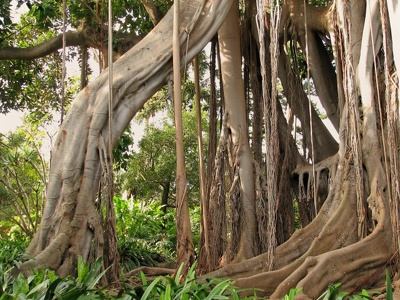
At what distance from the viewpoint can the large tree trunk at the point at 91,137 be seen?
408cm

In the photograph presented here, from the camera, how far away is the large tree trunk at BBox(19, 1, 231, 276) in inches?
161

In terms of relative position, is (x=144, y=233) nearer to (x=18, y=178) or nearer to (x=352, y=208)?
(x=18, y=178)

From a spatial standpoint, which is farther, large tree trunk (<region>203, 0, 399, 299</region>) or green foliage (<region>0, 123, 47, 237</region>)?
green foliage (<region>0, 123, 47, 237</region>)

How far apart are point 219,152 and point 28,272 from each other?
2701 mm

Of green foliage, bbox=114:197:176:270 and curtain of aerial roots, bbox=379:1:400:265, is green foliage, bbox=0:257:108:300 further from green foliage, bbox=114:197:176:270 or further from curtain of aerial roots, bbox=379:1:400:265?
green foliage, bbox=114:197:176:270

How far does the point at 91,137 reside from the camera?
439 cm

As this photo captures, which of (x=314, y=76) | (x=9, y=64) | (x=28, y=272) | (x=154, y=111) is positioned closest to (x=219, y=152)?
(x=314, y=76)

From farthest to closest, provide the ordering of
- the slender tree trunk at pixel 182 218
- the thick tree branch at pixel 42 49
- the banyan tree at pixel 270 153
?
1. the thick tree branch at pixel 42 49
2. the slender tree trunk at pixel 182 218
3. the banyan tree at pixel 270 153

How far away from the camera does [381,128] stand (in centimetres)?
451

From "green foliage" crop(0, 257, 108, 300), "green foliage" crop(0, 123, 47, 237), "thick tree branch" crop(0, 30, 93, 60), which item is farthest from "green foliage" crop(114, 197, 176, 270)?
"green foliage" crop(0, 257, 108, 300)

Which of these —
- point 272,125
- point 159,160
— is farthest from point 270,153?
point 159,160

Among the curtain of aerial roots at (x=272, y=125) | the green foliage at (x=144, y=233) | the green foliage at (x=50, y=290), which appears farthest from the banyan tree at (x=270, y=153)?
the green foliage at (x=144, y=233)

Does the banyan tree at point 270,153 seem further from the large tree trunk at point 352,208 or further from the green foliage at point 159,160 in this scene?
the green foliage at point 159,160

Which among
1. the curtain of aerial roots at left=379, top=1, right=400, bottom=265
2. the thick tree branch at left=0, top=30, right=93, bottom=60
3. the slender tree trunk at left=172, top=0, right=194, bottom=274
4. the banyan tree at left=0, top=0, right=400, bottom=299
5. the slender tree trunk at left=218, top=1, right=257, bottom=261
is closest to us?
the curtain of aerial roots at left=379, top=1, right=400, bottom=265
